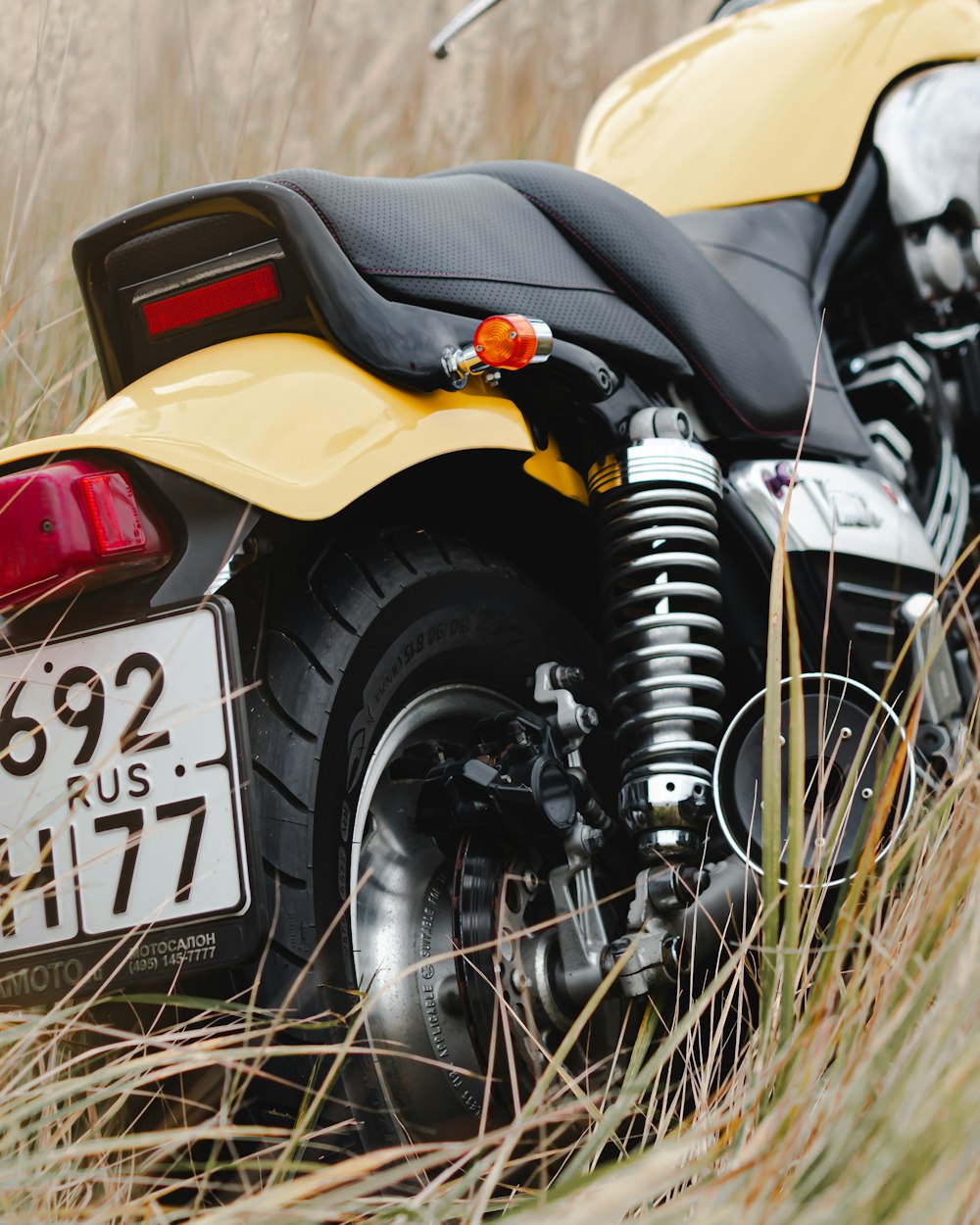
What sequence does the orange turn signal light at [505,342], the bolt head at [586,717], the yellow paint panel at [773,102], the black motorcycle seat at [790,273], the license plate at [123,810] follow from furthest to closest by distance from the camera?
the yellow paint panel at [773,102] → the black motorcycle seat at [790,273] → the bolt head at [586,717] → the orange turn signal light at [505,342] → the license plate at [123,810]

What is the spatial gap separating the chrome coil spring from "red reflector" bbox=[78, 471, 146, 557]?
554 mm

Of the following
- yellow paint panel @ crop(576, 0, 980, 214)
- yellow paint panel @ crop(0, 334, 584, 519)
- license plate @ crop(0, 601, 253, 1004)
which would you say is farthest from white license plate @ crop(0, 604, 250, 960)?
yellow paint panel @ crop(576, 0, 980, 214)

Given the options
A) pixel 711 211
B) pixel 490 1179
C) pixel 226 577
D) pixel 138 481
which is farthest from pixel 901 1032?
pixel 711 211

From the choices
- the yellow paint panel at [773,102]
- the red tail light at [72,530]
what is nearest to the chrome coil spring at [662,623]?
the red tail light at [72,530]

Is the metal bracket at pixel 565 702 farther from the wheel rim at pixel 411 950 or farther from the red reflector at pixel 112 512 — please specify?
the red reflector at pixel 112 512

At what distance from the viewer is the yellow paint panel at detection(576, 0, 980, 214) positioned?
7.72 ft

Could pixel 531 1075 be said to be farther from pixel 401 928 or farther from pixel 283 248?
pixel 283 248

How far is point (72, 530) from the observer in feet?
4.22

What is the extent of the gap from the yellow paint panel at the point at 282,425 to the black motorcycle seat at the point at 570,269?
0.13 m

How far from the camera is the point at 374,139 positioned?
4559 mm

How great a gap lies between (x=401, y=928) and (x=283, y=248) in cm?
71

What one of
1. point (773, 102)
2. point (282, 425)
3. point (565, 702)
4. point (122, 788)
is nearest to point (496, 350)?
point (282, 425)

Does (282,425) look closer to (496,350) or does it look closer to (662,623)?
(496,350)

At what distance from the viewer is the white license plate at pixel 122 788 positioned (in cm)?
125
